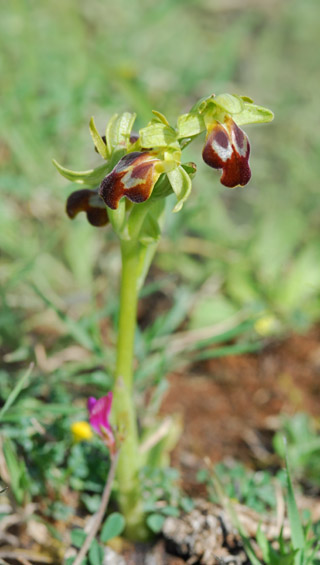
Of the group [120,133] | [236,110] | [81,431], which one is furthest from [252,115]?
[81,431]

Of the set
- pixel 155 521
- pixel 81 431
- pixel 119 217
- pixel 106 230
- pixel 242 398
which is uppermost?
pixel 119 217

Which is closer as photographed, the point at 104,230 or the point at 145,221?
the point at 145,221

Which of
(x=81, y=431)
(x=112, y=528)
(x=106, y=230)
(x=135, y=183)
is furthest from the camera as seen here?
(x=106, y=230)

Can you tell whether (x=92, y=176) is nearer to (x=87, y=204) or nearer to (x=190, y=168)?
(x=87, y=204)

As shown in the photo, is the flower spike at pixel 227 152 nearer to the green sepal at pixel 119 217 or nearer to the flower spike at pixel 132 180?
the flower spike at pixel 132 180

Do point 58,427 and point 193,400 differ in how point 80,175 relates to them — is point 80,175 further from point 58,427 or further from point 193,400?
point 193,400

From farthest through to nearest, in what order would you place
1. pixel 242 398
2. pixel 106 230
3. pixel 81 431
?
pixel 106 230 → pixel 242 398 → pixel 81 431
